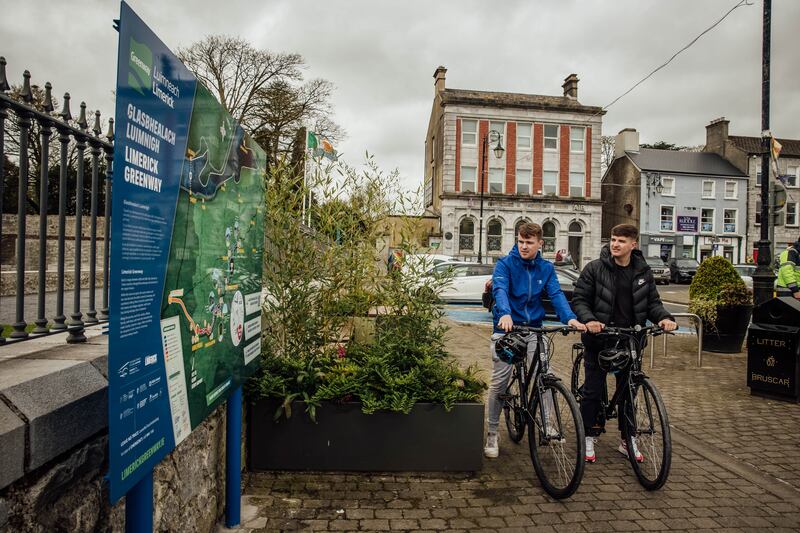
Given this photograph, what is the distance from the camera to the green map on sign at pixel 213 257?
2150mm

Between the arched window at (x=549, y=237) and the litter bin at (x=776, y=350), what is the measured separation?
3311cm

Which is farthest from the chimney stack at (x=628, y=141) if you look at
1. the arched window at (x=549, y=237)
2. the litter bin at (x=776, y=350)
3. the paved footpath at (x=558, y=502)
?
the paved footpath at (x=558, y=502)

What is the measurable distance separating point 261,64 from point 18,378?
102ft

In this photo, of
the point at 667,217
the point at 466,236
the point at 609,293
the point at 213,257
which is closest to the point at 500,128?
the point at 466,236

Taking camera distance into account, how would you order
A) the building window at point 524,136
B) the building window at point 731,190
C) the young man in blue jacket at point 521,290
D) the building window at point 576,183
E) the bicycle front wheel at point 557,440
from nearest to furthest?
the bicycle front wheel at point 557,440
the young man in blue jacket at point 521,290
the building window at point 524,136
the building window at point 576,183
the building window at point 731,190

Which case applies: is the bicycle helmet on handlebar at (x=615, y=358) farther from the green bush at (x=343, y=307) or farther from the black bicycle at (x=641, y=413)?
the green bush at (x=343, y=307)

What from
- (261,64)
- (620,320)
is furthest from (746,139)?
(620,320)

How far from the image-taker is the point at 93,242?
277 cm

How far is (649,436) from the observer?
4070 mm

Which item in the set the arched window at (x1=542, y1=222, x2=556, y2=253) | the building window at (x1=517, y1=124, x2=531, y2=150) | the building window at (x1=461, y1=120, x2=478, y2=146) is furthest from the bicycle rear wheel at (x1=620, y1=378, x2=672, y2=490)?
the building window at (x1=517, y1=124, x2=531, y2=150)

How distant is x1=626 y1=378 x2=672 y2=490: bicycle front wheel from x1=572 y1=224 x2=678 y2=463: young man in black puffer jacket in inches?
8.4

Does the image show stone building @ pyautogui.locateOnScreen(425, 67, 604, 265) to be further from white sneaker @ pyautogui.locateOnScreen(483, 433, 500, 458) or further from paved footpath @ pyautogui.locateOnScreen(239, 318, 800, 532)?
white sneaker @ pyautogui.locateOnScreen(483, 433, 500, 458)

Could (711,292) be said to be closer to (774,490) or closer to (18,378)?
(774,490)

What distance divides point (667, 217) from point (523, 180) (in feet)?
42.4
